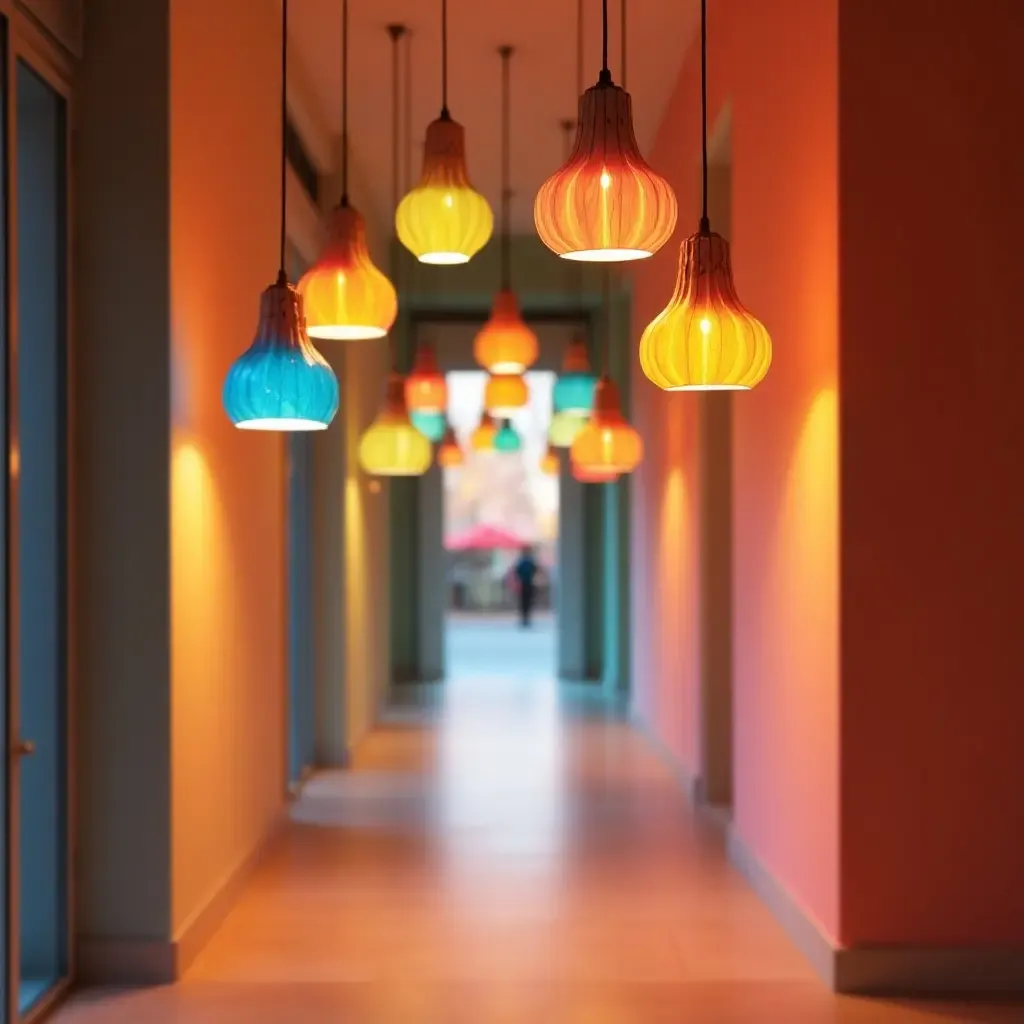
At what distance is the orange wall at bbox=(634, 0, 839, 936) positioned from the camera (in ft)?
15.0

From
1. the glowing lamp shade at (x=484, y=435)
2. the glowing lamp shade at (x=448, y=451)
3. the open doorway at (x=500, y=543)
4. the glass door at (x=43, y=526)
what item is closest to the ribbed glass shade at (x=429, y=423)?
the glowing lamp shade at (x=484, y=435)

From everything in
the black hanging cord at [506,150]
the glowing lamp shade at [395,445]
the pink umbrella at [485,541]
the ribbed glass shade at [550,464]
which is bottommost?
the pink umbrella at [485,541]

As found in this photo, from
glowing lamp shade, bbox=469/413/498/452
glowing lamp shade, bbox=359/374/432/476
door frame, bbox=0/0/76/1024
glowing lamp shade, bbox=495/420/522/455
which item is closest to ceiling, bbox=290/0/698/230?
glowing lamp shade, bbox=359/374/432/476

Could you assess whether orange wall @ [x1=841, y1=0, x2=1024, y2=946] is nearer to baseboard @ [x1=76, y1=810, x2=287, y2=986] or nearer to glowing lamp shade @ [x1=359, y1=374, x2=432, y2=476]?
baseboard @ [x1=76, y1=810, x2=287, y2=986]

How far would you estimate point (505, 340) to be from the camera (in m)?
6.61

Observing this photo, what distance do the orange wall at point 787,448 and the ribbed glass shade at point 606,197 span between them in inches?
62.3

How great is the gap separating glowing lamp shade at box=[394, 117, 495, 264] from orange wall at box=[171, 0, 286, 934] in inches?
36.9

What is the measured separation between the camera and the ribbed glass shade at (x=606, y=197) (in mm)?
3059

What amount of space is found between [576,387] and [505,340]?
2.65 metres

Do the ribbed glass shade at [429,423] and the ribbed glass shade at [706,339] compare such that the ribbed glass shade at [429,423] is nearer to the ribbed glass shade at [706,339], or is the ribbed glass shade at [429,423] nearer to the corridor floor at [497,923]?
the corridor floor at [497,923]

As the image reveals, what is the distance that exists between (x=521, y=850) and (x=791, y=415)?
2639 mm

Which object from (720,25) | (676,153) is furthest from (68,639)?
(676,153)

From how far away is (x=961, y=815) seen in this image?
441 cm

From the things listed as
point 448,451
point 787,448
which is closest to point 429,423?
point 448,451
